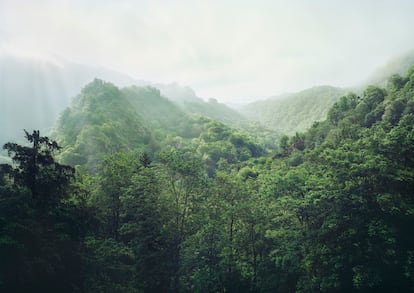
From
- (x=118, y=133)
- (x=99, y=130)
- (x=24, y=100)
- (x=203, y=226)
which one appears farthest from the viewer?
(x=24, y=100)

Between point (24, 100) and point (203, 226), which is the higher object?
point (24, 100)

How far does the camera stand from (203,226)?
2814 centimetres

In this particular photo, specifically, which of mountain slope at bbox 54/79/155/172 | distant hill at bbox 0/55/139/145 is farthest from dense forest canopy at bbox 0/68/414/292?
distant hill at bbox 0/55/139/145

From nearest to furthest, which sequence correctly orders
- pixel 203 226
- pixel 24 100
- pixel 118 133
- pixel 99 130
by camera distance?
1. pixel 203 226
2. pixel 99 130
3. pixel 118 133
4. pixel 24 100

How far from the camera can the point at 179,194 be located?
30.8 m

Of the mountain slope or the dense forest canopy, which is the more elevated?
the mountain slope

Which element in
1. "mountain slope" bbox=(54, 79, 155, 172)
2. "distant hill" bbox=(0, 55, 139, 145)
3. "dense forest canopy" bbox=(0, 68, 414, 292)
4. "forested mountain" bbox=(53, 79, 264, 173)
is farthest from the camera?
"distant hill" bbox=(0, 55, 139, 145)

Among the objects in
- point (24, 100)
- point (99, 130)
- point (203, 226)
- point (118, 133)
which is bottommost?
point (203, 226)

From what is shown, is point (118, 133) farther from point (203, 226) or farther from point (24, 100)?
point (24, 100)

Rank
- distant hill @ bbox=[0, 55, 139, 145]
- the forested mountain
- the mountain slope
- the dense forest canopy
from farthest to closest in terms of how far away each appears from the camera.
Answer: distant hill @ bbox=[0, 55, 139, 145] → the forested mountain → the mountain slope → the dense forest canopy

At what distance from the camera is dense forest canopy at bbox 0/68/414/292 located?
2053 cm

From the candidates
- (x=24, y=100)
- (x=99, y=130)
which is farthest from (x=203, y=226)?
(x=24, y=100)

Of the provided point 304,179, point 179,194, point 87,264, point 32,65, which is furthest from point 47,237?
point 32,65

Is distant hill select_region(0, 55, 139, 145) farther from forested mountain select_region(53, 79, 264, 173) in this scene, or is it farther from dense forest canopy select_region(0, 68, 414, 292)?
dense forest canopy select_region(0, 68, 414, 292)
